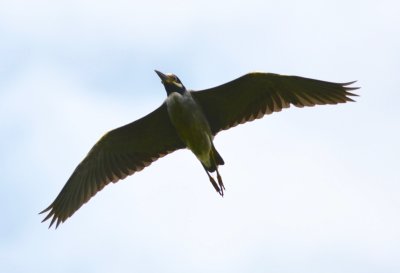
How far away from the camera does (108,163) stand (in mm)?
16891

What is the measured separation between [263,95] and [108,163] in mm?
3028

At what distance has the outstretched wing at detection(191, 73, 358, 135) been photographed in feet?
51.2

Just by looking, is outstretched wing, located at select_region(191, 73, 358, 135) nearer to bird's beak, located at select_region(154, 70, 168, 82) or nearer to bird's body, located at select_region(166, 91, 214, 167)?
bird's body, located at select_region(166, 91, 214, 167)

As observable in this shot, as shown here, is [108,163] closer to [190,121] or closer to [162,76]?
[162,76]

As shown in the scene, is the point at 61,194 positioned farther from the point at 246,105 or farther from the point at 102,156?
the point at 246,105

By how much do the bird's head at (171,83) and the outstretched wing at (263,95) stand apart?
0.24 metres

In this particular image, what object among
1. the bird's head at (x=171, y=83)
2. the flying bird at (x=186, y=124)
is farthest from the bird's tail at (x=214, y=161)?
the bird's head at (x=171, y=83)

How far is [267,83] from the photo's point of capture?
15.6m

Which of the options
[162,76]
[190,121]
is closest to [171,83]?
[162,76]

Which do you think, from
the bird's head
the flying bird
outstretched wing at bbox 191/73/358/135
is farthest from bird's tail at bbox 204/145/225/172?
the bird's head

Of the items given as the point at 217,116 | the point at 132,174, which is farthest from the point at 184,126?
the point at 132,174

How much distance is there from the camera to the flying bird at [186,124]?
15.6 meters

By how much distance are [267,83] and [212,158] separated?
1542 millimetres

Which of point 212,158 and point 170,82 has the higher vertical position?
point 170,82
